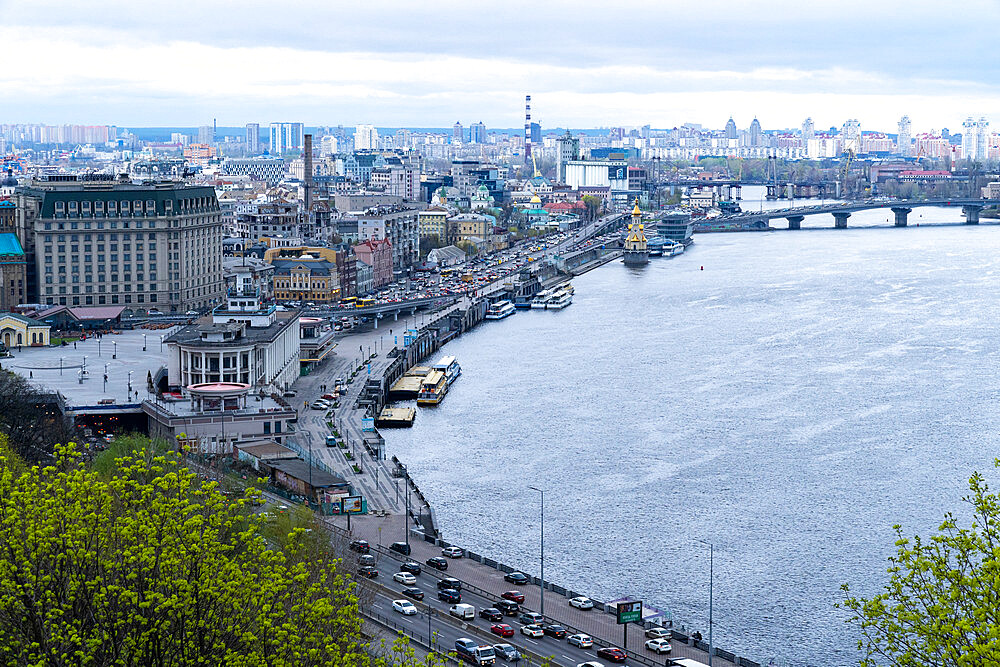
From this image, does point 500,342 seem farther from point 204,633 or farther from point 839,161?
point 839,161

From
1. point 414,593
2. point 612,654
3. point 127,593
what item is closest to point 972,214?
point 414,593

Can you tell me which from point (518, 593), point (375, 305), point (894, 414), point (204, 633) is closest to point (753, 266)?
point (375, 305)

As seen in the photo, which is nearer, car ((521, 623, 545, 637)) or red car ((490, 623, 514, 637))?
red car ((490, 623, 514, 637))

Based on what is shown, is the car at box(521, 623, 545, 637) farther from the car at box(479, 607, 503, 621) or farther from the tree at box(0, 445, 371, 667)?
the tree at box(0, 445, 371, 667)

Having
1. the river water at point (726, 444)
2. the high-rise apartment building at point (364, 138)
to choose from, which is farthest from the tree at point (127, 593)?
the high-rise apartment building at point (364, 138)

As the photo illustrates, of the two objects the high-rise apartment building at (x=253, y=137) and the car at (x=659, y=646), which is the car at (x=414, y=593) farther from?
the high-rise apartment building at (x=253, y=137)

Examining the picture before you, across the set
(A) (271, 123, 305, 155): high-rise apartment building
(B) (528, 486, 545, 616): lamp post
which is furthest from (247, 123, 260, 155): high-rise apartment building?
(B) (528, 486, 545, 616): lamp post
